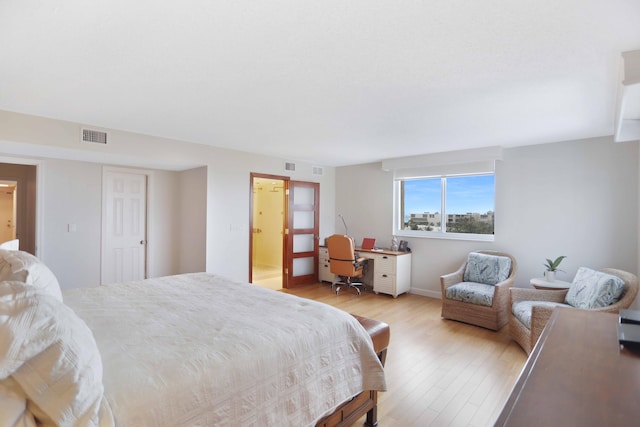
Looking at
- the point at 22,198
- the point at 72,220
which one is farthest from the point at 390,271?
the point at 22,198

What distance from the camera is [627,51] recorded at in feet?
6.12

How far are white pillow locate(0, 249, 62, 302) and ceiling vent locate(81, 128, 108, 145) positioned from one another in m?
1.99

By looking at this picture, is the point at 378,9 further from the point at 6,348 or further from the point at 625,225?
the point at 625,225

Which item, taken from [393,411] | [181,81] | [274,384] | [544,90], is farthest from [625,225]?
[181,81]

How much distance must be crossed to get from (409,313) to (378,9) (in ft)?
12.4

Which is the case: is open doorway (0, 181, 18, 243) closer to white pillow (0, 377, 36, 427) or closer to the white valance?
the white valance

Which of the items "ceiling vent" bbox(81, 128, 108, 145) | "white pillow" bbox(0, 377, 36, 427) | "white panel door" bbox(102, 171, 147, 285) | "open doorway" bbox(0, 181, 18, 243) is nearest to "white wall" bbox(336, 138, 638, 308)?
"white panel door" bbox(102, 171, 147, 285)

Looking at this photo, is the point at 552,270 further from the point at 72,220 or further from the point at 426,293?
the point at 72,220

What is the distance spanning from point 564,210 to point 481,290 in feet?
4.96

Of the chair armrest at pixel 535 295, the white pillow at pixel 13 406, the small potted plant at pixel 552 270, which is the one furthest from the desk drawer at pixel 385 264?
the white pillow at pixel 13 406

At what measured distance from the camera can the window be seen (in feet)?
15.8

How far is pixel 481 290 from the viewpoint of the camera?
12.8 feet

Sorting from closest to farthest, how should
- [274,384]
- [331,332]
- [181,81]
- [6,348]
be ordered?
[6,348]
[274,384]
[331,332]
[181,81]

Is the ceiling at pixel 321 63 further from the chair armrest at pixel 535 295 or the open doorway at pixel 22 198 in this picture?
the open doorway at pixel 22 198
